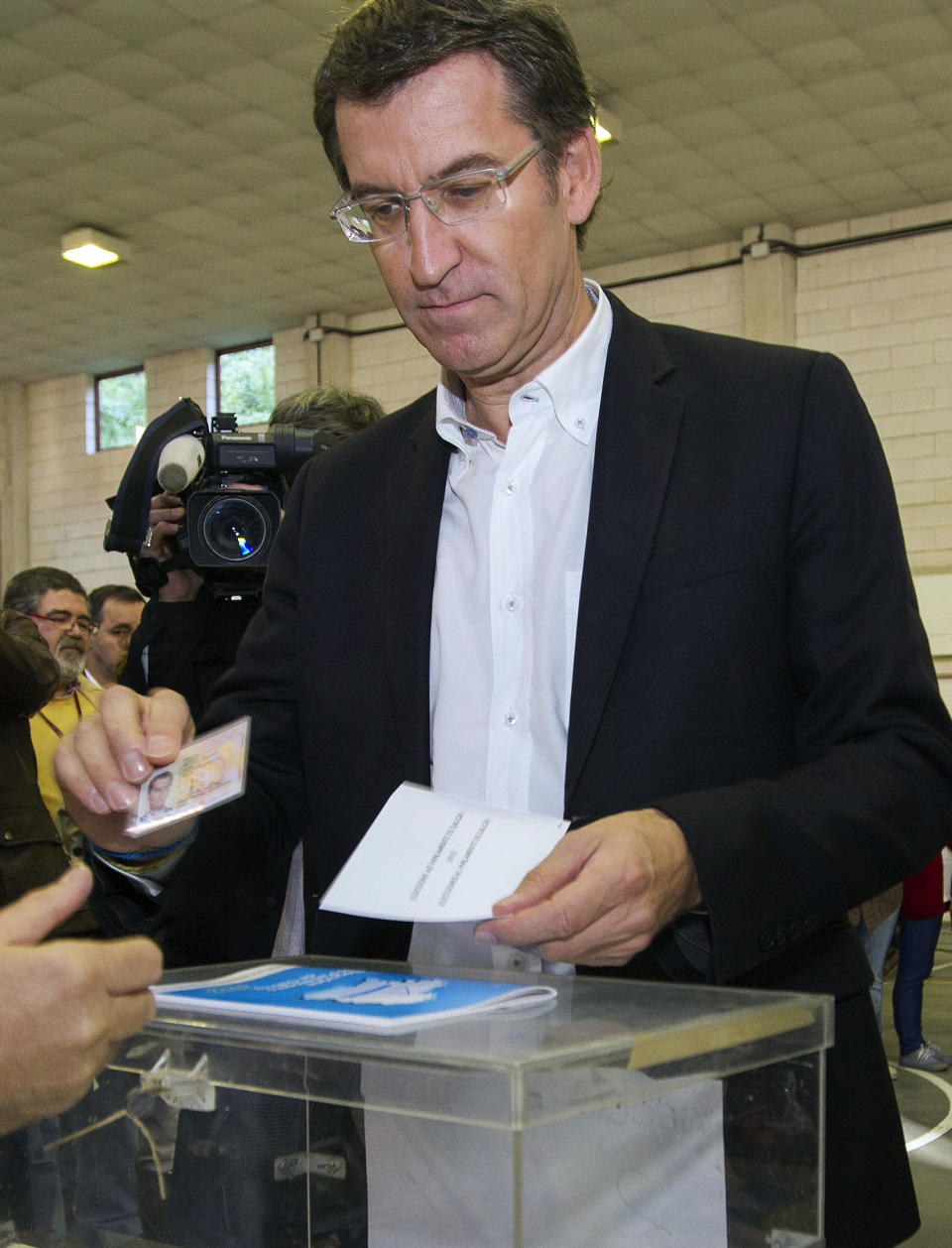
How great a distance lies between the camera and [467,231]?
133 centimetres

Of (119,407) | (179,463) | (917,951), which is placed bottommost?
(917,951)

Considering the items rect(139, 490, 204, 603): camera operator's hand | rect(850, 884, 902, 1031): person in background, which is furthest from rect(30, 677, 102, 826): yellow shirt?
rect(850, 884, 902, 1031): person in background

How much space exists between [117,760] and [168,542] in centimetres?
166

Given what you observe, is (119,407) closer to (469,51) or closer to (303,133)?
(303,133)

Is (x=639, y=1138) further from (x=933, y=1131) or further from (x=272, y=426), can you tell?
(x=933, y=1131)

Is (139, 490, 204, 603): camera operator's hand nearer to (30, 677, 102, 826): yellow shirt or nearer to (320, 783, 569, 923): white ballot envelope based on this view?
(30, 677, 102, 826): yellow shirt

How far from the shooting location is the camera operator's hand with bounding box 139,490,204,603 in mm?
2717

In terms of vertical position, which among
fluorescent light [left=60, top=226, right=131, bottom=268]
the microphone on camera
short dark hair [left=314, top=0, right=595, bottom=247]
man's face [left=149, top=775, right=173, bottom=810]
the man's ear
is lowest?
man's face [left=149, top=775, right=173, bottom=810]

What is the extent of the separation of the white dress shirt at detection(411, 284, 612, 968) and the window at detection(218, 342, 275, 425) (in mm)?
10987

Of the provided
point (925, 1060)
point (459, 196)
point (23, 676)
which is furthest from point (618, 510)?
point (925, 1060)

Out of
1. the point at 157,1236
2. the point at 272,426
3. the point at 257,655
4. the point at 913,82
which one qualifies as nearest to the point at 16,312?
the point at 913,82

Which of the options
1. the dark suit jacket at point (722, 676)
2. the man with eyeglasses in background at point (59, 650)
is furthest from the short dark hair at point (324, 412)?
the dark suit jacket at point (722, 676)

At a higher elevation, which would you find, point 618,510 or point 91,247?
point 91,247

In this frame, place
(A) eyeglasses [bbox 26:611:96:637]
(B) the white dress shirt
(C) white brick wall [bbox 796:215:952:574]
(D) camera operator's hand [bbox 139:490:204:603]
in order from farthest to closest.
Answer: (C) white brick wall [bbox 796:215:952:574] < (A) eyeglasses [bbox 26:611:96:637] < (D) camera operator's hand [bbox 139:490:204:603] < (B) the white dress shirt
